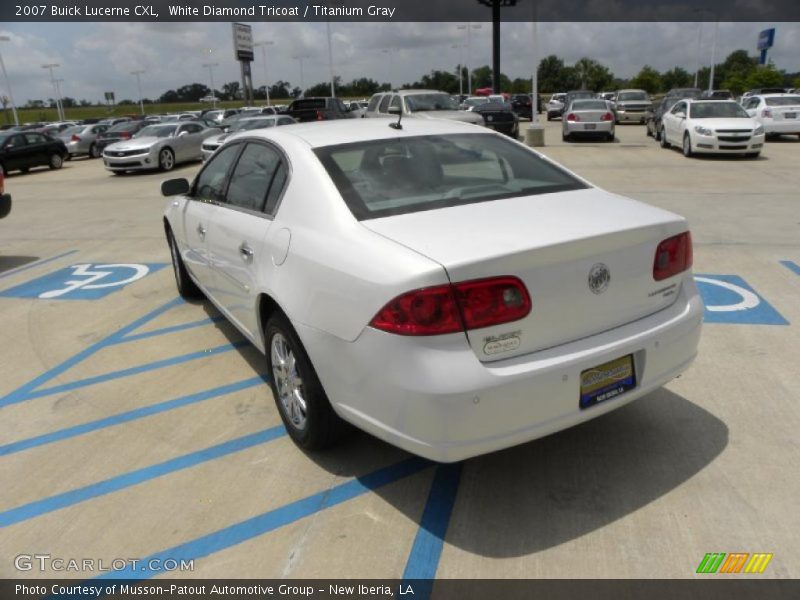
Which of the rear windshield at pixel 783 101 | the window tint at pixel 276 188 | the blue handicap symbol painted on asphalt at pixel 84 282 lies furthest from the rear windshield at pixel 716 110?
the window tint at pixel 276 188

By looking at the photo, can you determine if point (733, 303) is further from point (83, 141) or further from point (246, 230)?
point (83, 141)

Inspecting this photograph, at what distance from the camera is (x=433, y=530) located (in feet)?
9.41

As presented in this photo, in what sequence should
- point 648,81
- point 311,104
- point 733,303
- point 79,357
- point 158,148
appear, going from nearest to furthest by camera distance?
point 79,357 → point 733,303 → point 158,148 → point 311,104 → point 648,81

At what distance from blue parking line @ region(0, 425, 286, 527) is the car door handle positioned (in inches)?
38.7

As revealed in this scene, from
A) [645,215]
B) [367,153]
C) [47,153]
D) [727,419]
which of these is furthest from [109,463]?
[47,153]

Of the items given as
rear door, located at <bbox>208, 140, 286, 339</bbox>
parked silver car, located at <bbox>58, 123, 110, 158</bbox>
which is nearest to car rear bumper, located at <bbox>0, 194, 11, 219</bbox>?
rear door, located at <bbox>208, 140, 286, 339</bbox>

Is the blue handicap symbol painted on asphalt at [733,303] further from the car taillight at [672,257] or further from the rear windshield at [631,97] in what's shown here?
the rear windshield at [631,97]

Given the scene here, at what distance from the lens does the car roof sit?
12.5 ft

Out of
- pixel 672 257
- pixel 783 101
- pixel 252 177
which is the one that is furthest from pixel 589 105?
pixel 672 257

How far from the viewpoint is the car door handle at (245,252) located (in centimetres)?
375

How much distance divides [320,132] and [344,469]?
1959mm

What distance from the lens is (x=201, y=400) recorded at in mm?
4219
